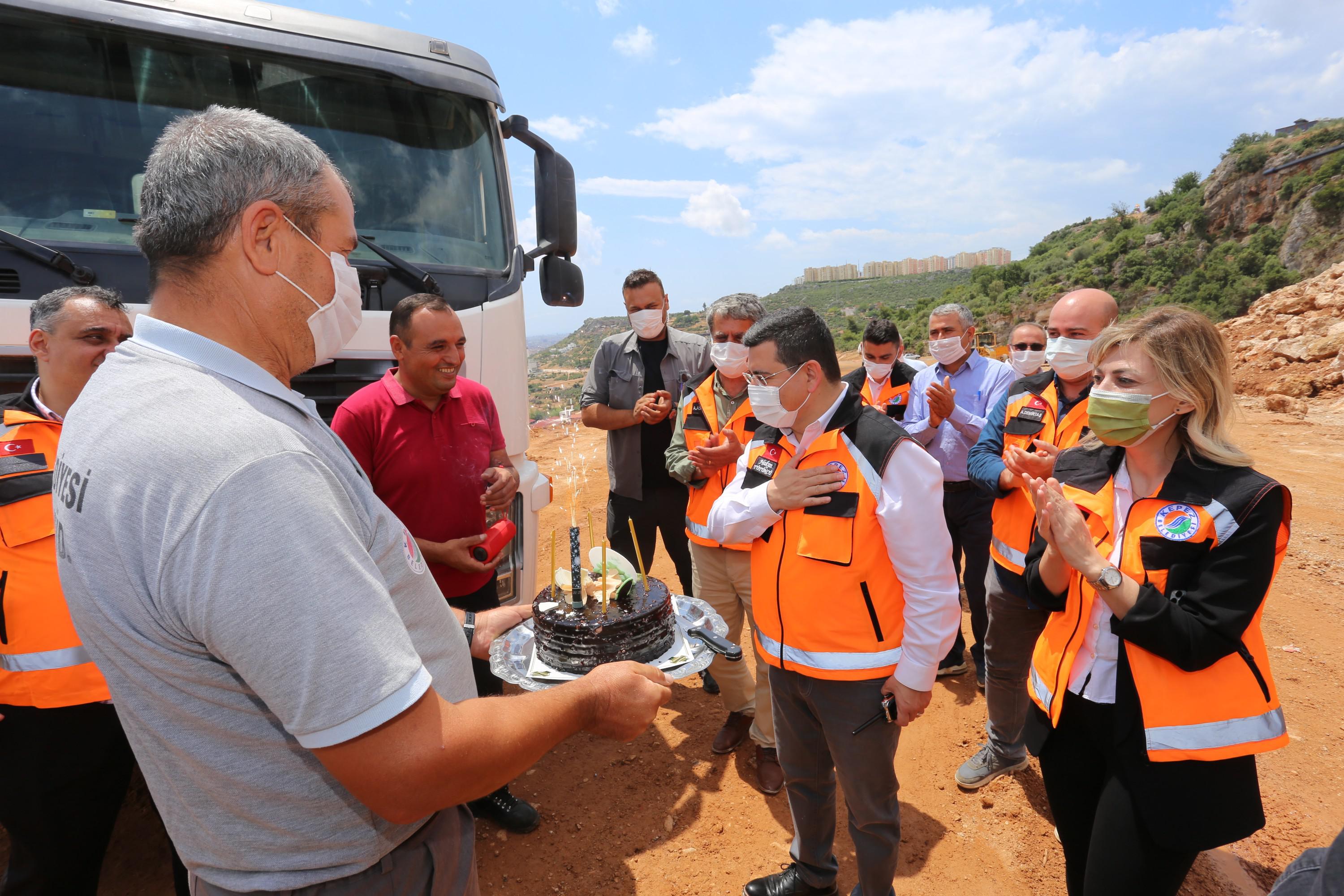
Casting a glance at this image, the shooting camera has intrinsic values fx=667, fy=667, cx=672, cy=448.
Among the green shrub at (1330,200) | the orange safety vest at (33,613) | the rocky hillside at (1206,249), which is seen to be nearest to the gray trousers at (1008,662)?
the orange safety vest at (33,613)

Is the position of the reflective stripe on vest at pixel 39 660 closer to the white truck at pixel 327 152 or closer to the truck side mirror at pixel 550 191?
the white truck at pixel 327 152

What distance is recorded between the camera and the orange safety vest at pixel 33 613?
2.36m

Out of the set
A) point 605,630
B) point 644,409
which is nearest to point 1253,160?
point 644,409

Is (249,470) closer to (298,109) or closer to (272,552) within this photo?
(272,552)

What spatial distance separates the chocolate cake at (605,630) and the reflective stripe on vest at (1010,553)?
2.15m

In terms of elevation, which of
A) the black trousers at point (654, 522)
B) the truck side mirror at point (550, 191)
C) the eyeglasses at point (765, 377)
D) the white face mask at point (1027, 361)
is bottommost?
the black trousers at point (654, 522)

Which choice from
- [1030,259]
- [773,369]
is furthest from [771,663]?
[1030,259]

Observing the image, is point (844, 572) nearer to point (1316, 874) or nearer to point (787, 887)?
point (1316, 874)

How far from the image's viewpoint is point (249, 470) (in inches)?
→ 39.5

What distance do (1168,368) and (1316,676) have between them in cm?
431

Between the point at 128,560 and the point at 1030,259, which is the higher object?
the point at 1030,259

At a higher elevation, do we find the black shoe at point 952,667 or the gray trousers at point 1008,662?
the gray trousers at point 1008,662

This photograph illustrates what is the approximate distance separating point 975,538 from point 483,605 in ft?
10.9

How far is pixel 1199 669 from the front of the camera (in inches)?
78.5
